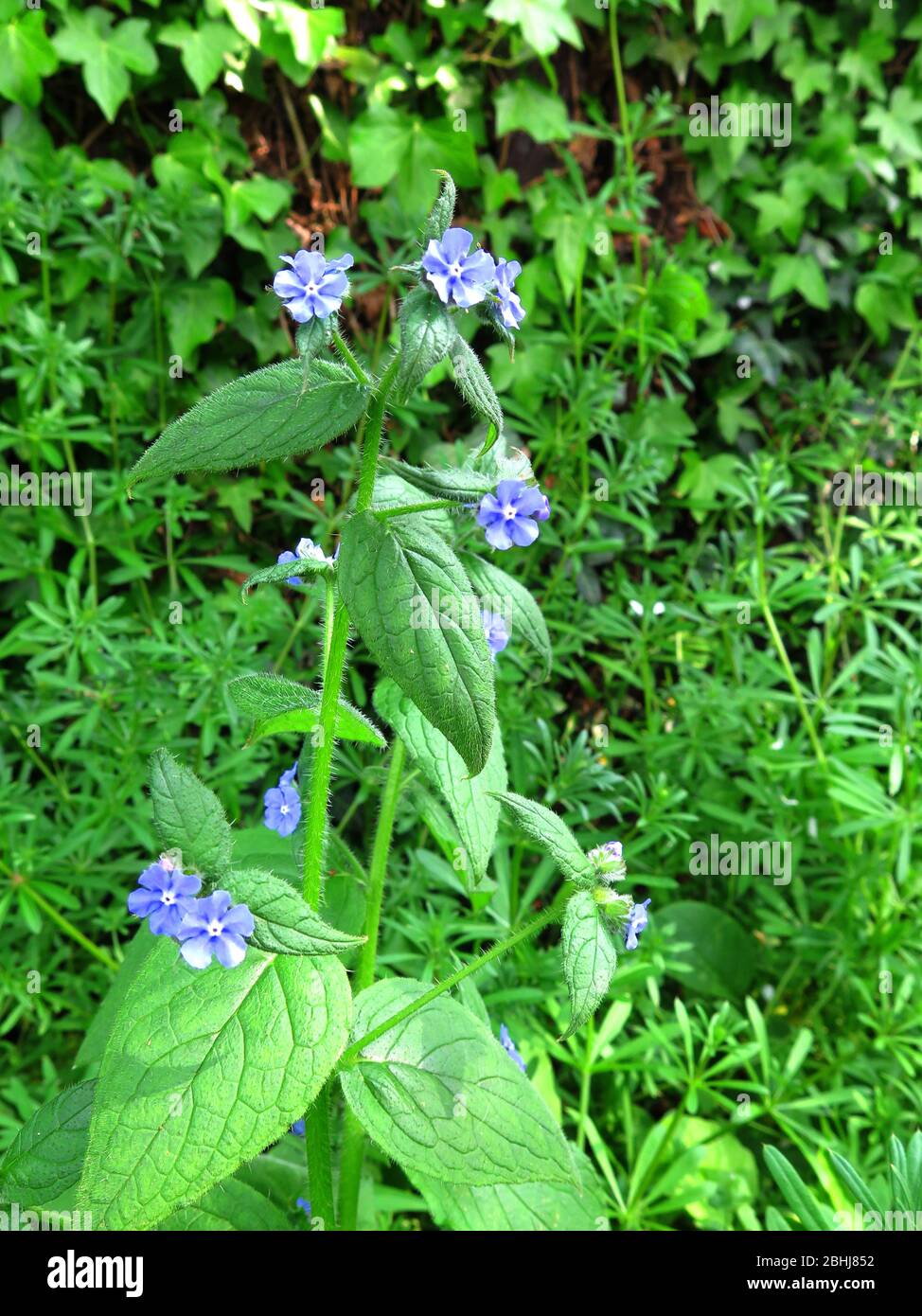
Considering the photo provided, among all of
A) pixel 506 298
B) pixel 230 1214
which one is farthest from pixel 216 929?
pixel 506 298

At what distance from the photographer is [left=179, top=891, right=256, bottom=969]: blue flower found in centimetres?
101

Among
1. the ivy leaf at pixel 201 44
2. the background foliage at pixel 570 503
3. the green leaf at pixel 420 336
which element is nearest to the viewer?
the green leaf at pixel 420 336

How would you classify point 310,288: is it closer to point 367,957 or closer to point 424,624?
point 424,624

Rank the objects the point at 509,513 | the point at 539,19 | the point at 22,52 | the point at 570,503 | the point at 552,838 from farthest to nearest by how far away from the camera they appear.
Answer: the point at 570,503 → the point at 539,19 → the point at 22,52 → the point at 509,513 → the point at 552,838

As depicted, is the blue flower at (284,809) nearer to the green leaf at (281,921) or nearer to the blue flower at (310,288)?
the green leaf at (281,921)

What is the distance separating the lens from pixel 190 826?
→ 105 centimetres

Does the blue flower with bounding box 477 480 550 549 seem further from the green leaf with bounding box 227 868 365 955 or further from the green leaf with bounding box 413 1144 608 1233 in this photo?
the green leaf with bounding box 413 1144 608 1233

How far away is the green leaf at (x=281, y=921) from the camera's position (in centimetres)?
101

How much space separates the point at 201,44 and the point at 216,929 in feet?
7.21

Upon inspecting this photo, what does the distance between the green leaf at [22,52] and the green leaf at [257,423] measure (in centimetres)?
176

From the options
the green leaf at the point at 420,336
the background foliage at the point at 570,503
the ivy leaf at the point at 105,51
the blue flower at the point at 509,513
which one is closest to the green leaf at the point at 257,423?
the green leaf at the point at 420,336
